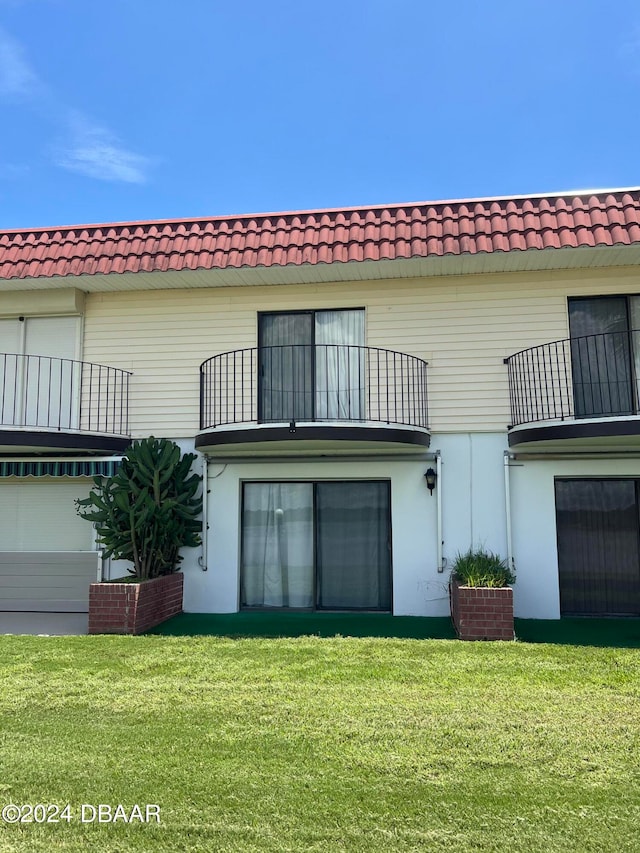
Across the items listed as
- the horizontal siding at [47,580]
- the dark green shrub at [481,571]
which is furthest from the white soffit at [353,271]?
the horizontal siding at [47,580]

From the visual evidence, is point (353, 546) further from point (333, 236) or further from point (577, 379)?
point (333, 236)

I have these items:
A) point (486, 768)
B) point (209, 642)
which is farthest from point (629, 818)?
point (209, 642)

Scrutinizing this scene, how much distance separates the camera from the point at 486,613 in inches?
328

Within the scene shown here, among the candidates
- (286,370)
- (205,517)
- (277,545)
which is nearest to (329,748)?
(277,545)

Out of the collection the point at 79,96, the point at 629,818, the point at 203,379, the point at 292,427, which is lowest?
the point at 629,818

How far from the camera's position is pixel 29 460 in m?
10.6

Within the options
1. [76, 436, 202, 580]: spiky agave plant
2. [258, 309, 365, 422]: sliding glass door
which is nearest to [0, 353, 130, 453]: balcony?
[76, 436, 202, 580]: spiky agave plant

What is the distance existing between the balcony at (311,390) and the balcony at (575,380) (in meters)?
1.58

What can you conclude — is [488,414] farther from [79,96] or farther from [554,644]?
[79,96]

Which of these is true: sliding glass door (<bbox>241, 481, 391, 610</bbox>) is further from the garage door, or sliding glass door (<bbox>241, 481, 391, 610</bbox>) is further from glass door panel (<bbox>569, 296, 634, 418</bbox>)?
glass door panel (<bbox>569, 296, 634, 418</bbox>)

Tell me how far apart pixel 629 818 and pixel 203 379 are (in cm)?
885

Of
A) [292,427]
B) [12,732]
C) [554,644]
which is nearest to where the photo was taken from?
[12,732]

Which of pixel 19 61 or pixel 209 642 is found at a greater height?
pixel 19 61

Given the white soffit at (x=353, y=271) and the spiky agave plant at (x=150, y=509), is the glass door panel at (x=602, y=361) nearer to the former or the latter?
the white soffit at (x=353, y=271)
